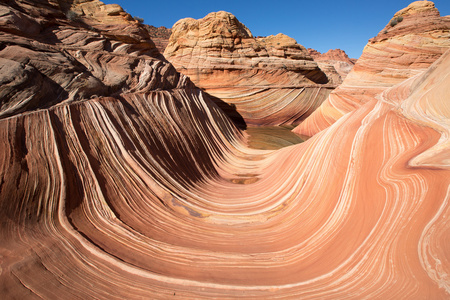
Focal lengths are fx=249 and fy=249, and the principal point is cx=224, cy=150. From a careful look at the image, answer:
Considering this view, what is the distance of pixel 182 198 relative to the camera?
9.36 feet

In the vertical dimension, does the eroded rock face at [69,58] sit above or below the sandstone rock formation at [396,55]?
below

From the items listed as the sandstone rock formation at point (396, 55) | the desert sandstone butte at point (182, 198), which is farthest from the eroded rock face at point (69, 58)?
the sandstone rock formation at point (396, 55)

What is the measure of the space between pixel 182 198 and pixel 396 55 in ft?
25.9

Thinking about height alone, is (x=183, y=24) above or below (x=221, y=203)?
above

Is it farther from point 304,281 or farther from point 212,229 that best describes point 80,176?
point 304,281

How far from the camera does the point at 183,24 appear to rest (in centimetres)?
1134

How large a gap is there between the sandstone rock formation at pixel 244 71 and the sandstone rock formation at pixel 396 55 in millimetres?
2592

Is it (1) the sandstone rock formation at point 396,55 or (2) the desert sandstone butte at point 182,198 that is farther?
(1) the sandstone rock formation at point 396,55

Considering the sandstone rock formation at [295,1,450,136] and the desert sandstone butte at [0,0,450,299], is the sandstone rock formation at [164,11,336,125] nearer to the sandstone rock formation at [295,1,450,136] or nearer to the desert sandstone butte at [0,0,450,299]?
the sandstone rock formation at [295,1,450,136]

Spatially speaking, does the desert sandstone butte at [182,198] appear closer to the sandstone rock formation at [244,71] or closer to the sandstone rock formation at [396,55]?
the sandstone rock formation at [396,55]

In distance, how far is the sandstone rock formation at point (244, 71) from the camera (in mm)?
10453

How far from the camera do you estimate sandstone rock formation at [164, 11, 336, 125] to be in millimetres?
10453

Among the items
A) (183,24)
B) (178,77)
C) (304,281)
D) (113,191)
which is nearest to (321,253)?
(304,281)

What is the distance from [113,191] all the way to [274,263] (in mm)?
1609
